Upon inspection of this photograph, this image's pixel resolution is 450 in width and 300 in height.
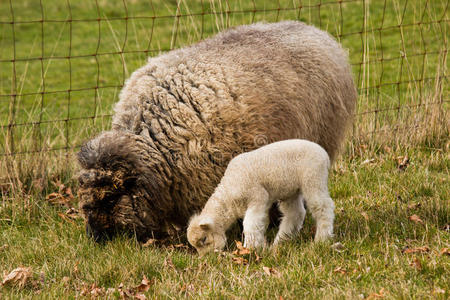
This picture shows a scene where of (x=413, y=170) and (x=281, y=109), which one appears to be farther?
(x=413, y=170)

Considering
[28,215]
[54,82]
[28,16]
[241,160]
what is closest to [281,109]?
[241,160]

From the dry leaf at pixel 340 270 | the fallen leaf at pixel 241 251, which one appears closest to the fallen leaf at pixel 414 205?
the dry leaf at pixel 340 270

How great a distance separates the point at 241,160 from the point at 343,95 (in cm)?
163

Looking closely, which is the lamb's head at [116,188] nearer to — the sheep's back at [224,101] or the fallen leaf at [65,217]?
the sheep's back at [224,101]

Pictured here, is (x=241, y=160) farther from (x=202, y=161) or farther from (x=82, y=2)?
(x=82, y=2)

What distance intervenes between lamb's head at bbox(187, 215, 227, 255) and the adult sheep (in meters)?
0.42

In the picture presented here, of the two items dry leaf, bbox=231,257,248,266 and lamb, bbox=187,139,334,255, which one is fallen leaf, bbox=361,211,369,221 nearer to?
lamb, bbox=187,139,334,255

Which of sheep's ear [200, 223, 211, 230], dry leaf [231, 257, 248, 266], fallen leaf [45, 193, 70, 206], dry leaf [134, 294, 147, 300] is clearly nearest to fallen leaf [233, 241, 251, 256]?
dry leaf [231, 257, 248, 266]

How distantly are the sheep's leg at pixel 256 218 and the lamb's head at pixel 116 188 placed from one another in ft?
2.43

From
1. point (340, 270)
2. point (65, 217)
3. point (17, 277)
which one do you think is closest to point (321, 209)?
point (340, 270)

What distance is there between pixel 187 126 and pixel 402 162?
239 centimetres

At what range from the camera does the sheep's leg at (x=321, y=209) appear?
4105 mm

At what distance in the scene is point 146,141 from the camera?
4531 mm

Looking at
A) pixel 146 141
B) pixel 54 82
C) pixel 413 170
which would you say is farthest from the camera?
pixel 54 82
